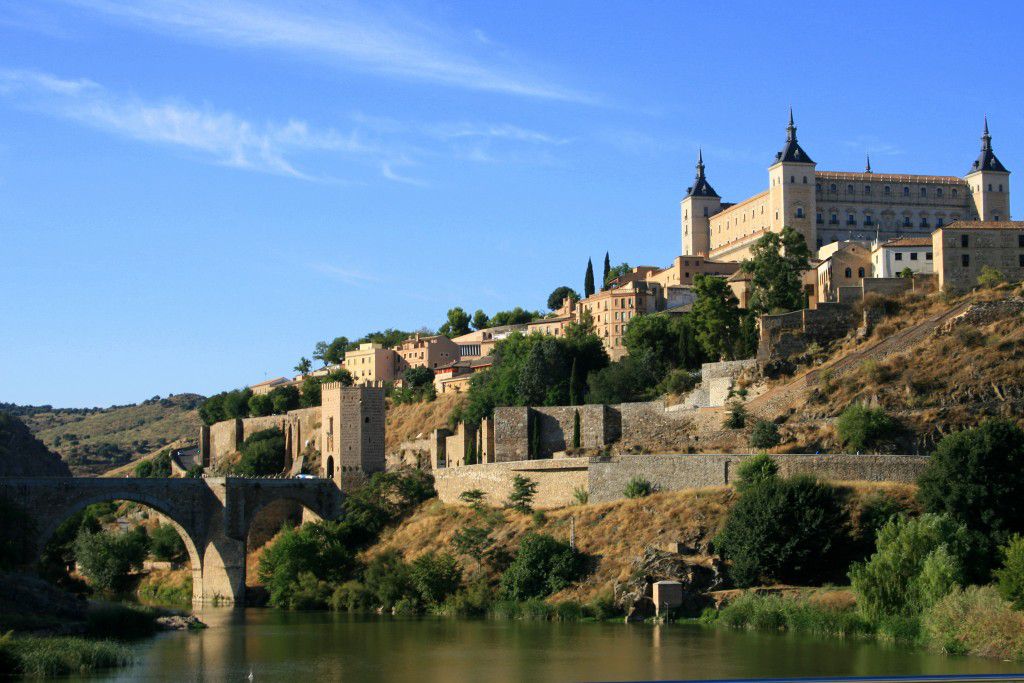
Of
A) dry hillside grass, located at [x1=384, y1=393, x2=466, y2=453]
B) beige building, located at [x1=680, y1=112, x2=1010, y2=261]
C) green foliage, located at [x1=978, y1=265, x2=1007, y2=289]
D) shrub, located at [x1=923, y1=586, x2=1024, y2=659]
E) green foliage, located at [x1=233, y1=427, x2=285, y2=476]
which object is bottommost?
shrub, located at [x1=923, y1=586, x2=1024, y2=659]

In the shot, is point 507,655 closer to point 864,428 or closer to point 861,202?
point 864,428

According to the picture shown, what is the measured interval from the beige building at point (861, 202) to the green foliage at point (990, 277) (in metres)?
20.6

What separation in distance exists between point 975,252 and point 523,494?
23624 mm

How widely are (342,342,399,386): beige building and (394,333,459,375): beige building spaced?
51 centimetres

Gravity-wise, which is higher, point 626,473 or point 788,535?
point 626,473

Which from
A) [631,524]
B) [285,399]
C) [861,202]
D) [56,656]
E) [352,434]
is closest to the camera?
[56,656]

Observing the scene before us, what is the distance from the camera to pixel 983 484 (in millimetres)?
42906

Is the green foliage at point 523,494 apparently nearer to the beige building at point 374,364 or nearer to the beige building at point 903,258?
the beige building at point 903,258

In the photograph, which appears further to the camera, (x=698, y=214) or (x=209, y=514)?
(x=698, y=214)

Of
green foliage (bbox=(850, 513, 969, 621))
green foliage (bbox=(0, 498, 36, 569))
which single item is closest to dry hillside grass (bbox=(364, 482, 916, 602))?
green foliage (bbox=(850, 513, 969, 621))

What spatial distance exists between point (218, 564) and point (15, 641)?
75.4ft

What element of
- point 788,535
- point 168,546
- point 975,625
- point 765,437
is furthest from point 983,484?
point 168,546

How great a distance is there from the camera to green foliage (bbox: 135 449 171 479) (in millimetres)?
95319

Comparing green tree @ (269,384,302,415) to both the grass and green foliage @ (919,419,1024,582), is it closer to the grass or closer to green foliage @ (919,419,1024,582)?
the grass
